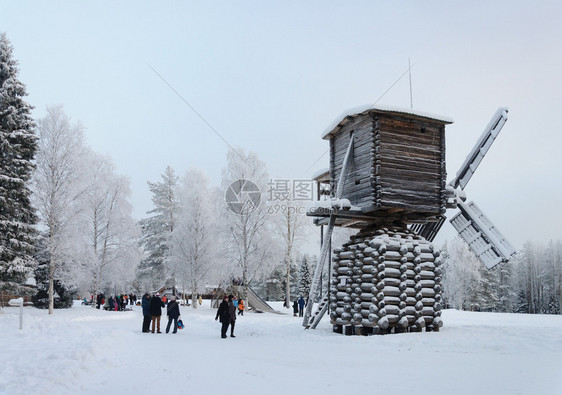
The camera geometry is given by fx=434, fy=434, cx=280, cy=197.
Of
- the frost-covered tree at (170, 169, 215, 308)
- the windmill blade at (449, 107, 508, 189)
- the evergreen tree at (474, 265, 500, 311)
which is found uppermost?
the windmill blade at (449, 107, 508, 189)

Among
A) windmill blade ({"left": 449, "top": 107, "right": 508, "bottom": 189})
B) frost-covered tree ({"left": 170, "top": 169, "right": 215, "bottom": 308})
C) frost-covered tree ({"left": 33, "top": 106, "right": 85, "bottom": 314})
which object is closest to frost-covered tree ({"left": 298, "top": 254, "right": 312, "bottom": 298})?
frost-covered tree ({"left": 170, "top": 169, "right": 215, "bottom": 308})

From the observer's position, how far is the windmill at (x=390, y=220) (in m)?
18.1

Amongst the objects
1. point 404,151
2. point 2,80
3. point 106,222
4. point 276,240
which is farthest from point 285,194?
point 2,80

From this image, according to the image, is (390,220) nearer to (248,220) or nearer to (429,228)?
(429,228)

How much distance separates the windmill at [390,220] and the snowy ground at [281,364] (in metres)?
2.49

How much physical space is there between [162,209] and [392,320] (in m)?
37.9

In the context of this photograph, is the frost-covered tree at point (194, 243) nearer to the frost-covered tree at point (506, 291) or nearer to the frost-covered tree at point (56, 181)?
the frost-covered tree at point (56, 181)

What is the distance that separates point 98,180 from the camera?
36219 millimetres

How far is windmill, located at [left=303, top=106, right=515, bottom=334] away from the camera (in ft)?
59.3

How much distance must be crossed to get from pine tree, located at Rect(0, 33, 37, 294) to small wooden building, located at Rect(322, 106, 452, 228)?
19.0 m

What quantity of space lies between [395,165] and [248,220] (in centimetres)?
1763

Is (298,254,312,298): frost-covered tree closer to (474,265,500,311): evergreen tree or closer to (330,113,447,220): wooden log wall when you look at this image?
(474,265,500,311): evergreen tree

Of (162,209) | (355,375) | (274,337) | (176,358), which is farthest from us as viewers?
(162,209)

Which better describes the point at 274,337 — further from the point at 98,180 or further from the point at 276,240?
the point at 98,180
